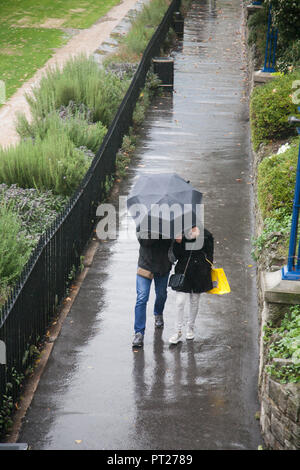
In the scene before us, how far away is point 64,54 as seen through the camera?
86.0ft

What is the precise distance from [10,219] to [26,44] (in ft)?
66.8

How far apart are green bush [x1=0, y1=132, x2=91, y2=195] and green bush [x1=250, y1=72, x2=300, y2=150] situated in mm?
3144

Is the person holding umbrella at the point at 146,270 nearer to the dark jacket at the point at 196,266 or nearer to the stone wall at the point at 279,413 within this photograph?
the dark jacket at the point at 196,266

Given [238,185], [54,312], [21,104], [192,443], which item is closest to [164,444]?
[192,443]

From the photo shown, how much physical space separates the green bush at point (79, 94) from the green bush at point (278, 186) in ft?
22.8

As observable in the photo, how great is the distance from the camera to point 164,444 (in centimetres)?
625

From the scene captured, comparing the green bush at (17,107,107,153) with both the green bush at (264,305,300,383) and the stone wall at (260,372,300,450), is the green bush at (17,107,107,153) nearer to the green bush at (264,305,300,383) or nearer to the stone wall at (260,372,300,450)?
the green bush at (264,305,300,383)

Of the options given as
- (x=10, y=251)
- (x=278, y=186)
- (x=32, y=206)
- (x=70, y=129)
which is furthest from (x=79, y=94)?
(x=278, y=186)

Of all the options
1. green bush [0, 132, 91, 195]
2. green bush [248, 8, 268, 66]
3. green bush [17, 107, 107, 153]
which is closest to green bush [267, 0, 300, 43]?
green bush [248, 8, 268, 66]

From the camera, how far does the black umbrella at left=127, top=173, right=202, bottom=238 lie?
743 centimetres

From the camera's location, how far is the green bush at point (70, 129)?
44.5ft

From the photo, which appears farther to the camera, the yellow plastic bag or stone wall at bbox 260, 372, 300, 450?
the yellow plastic bag

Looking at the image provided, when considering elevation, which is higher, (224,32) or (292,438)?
(224,32)
